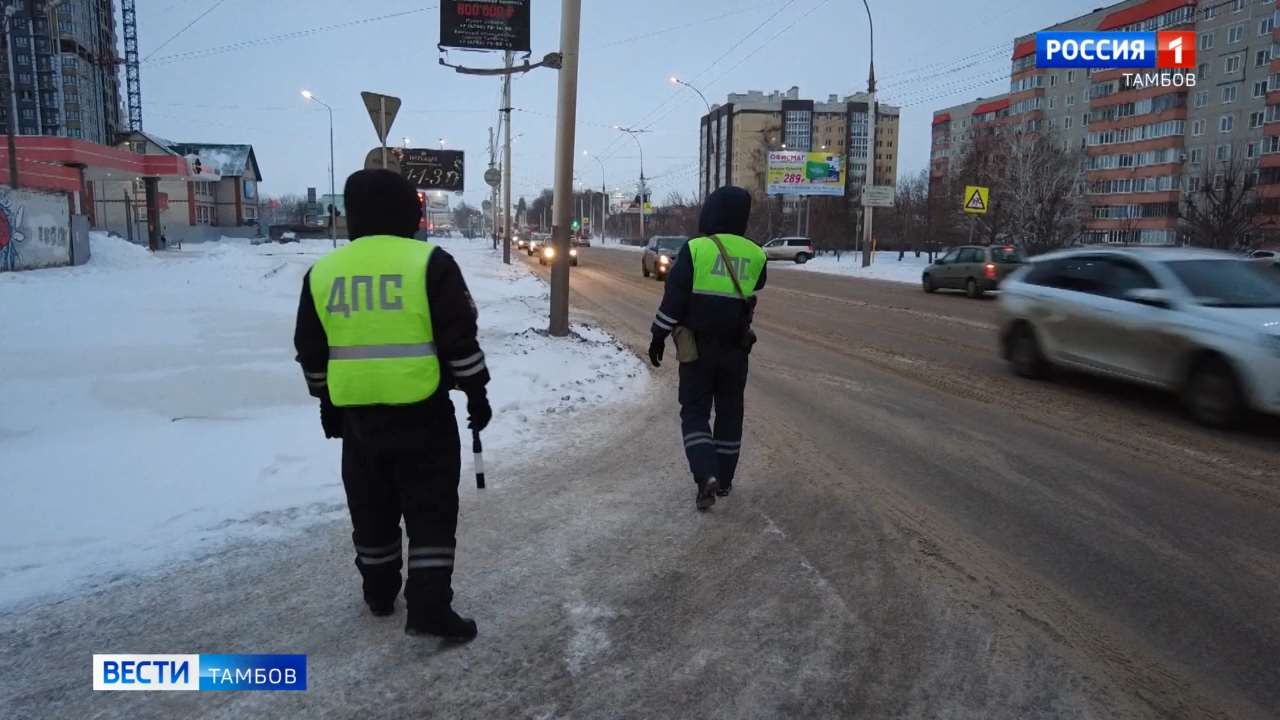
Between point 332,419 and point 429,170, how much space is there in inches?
747

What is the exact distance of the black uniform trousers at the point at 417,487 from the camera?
323cm

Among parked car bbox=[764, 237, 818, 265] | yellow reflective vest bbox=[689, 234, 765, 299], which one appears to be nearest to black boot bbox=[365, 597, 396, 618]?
yellow reflective vest bbox=[689, 234, 765, 299]

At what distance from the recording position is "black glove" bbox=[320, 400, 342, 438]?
342cm

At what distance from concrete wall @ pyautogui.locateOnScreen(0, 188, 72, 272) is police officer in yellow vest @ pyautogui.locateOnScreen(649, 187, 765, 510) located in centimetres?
2374

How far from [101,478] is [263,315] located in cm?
800

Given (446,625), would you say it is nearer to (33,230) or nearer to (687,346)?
(687,346)

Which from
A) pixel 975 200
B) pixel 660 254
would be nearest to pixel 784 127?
pixel 975 200

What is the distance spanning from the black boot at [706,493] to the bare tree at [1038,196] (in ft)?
115

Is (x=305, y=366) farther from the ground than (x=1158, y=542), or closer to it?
farther from the ground

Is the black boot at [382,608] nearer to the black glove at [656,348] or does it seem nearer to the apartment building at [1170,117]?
the black glove at [656,348]

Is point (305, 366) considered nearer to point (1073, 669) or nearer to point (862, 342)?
point (1073, 669)

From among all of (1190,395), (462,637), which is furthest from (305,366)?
(1190,395)

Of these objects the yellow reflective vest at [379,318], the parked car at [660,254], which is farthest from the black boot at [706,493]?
the parked car at [660,254]

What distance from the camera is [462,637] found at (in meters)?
3.31
